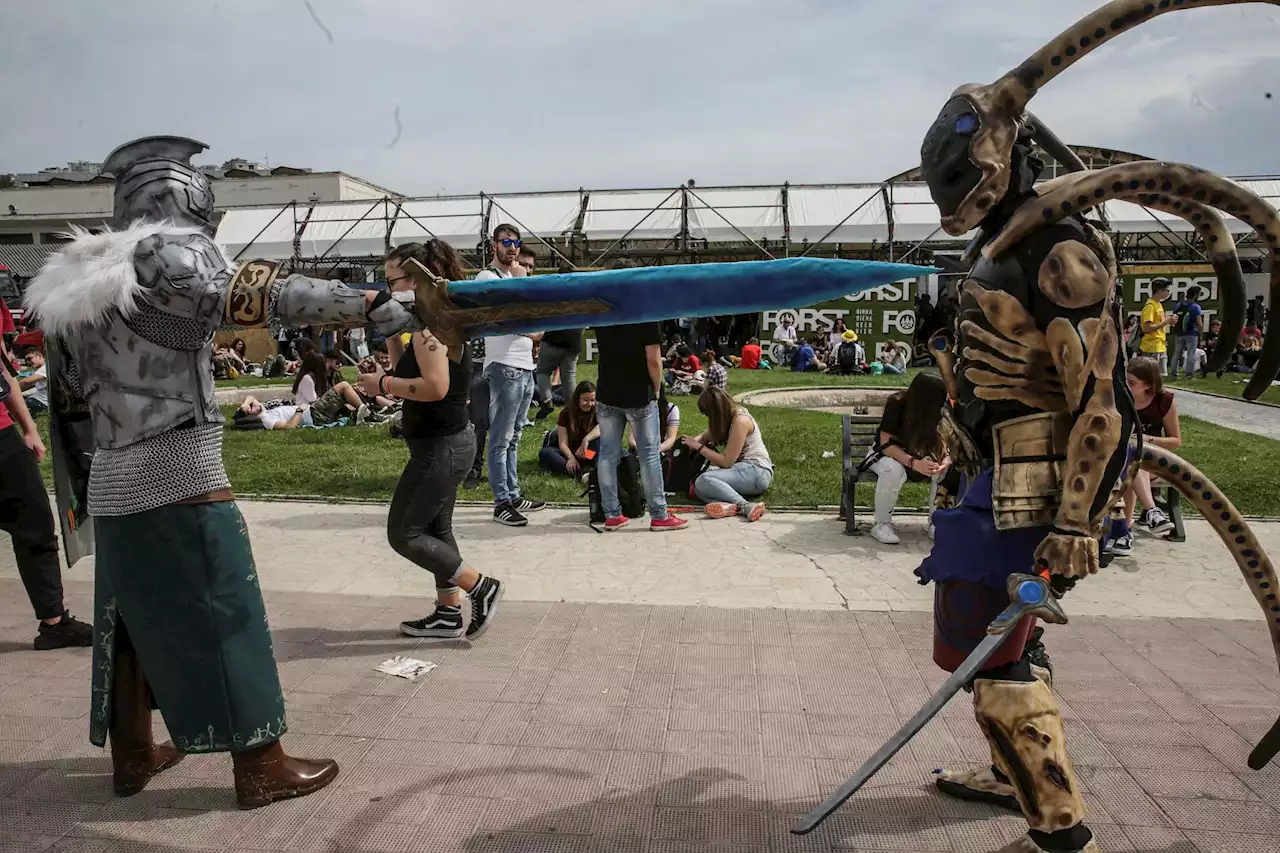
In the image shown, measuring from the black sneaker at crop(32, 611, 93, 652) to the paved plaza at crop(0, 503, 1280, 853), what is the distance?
8 cm

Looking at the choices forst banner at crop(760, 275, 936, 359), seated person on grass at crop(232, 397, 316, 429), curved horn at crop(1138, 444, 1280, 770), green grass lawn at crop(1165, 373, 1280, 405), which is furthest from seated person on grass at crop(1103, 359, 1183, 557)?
forst banner at crop(760, 275, 936, 359)

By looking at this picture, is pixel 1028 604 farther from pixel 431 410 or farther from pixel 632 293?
pixel 431 410

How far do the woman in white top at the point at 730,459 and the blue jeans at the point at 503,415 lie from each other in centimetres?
156

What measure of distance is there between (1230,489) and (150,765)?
817 cm

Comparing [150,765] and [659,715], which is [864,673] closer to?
[659,715]

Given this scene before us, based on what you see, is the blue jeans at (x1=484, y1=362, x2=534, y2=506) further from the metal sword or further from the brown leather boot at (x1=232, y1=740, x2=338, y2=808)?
the metal sword

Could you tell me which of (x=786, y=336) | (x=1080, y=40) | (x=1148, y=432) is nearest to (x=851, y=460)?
(x=1148, y=432)

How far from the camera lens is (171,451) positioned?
2.62 metres

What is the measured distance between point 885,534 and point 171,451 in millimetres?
4740

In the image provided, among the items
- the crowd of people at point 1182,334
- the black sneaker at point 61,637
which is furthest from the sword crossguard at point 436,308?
the crowd of people at point 1182,334

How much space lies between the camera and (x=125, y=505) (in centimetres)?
261

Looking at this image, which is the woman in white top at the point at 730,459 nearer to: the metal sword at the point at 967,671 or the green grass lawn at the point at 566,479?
the green grass lawn at the point at 566,479

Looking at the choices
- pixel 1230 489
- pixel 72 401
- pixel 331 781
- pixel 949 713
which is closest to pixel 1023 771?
pixel 949 713

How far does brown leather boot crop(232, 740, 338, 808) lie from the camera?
2.80 metres
